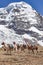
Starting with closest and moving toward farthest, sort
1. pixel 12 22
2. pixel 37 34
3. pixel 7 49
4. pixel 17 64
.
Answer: pixel 17 64, pixel 7 49, pixel 37 34, pixel 12 22

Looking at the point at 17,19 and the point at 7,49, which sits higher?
the point at 17,19

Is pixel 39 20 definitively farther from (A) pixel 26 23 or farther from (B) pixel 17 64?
(B) pixel 17 64

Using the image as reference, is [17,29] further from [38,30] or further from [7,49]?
[7,49]

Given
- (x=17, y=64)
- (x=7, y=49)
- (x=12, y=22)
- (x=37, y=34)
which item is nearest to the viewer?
(x=17, y=64)

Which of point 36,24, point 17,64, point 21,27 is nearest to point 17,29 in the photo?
point 21,27

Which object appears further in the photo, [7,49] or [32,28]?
[32,28]

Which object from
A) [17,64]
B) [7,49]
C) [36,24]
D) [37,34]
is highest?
[36,24]

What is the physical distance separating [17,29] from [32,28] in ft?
40.6

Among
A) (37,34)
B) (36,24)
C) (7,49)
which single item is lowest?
(7,49)

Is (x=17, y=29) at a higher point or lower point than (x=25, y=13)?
lower

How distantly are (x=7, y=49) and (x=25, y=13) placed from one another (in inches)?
6634

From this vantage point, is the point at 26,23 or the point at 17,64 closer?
the point at 17,64

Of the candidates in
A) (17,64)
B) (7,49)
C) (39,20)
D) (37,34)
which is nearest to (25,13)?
(39,20)

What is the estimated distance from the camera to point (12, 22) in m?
187
